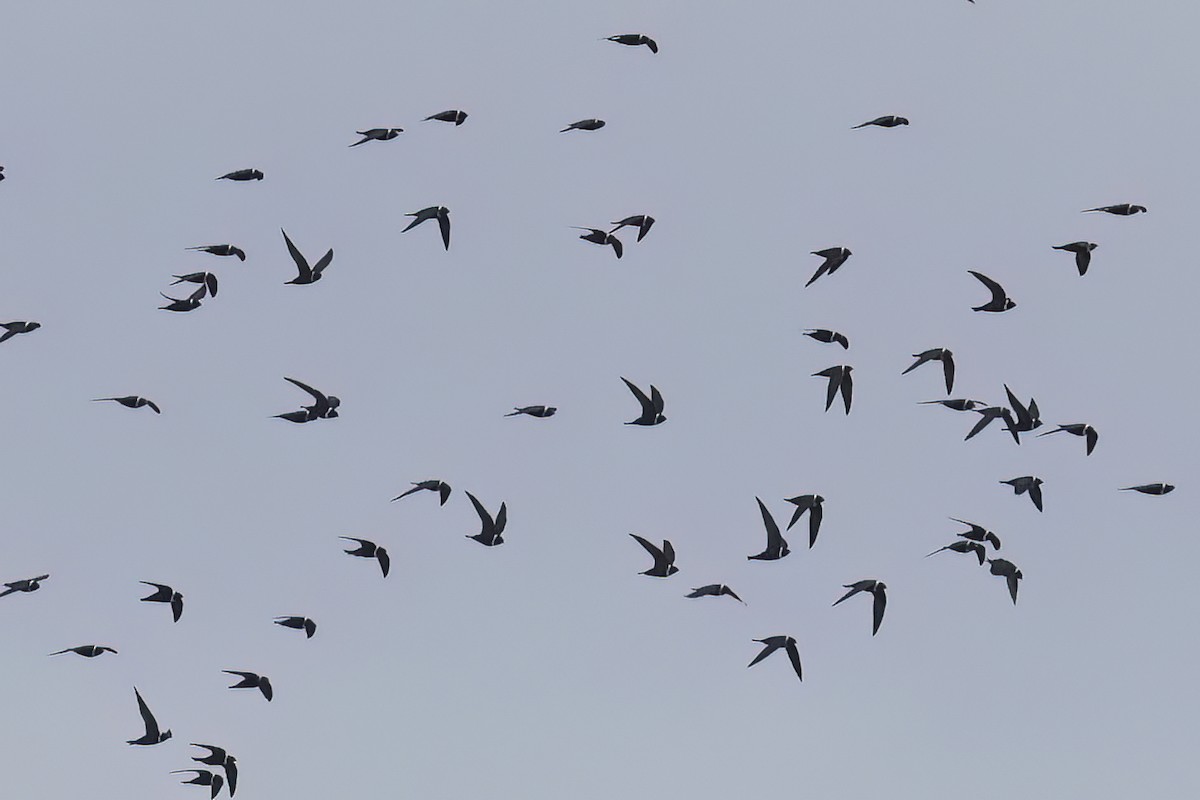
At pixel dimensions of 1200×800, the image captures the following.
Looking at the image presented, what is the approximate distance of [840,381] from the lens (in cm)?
7694

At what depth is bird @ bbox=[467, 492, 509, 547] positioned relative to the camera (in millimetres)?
75000

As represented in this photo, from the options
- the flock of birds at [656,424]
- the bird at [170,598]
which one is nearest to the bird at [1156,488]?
the flock of birds at [656,424]

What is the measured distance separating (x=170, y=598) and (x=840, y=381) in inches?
880

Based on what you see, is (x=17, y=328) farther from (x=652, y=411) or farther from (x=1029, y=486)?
(x=1029, y=486)

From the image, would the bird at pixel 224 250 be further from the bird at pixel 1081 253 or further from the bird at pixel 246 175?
the bird at pixel 1081 253

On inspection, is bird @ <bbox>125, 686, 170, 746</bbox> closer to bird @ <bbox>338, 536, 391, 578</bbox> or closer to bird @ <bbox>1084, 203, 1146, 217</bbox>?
bird @ <bbox>338, 536, 391, 578</bbox>

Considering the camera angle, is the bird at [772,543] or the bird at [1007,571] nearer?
the bird at [772,543]

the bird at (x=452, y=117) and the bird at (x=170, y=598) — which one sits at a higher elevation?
the bird at (x=452, y=117)

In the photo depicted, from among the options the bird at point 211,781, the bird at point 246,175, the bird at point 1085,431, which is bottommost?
the bird at point 211,781

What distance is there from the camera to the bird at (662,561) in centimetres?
7231

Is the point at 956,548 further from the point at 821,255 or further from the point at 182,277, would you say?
the point at 182,277

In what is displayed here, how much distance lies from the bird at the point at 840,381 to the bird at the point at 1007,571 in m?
7.89

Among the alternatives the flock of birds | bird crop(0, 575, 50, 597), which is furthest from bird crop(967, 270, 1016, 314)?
bird crop(0, 575, 50, 597)

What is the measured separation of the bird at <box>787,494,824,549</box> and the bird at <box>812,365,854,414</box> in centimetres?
295
